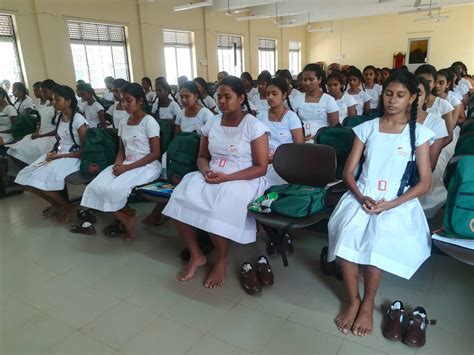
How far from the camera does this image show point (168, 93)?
175 inches

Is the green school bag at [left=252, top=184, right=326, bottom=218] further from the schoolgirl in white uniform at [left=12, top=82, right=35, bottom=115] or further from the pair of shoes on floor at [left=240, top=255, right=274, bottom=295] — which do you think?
the schoolgirl in white uniform at [left=12, top=82, right=35, bottom=115]

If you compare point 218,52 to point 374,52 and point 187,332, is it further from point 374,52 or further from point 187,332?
point 187,332

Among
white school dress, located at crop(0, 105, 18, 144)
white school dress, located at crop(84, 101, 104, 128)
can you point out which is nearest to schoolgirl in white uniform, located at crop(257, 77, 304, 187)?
white school dress, located at crop(84, 101, 104, 128)

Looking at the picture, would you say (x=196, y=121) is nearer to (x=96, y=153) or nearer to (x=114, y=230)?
(x=96, y=153)

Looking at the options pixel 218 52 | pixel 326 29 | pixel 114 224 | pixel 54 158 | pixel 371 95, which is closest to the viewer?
pixel 114 224

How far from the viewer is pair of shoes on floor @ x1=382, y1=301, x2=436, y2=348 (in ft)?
5.34

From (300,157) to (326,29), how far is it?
14579mm

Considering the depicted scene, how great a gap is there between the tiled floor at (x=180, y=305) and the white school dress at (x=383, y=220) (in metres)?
0.37

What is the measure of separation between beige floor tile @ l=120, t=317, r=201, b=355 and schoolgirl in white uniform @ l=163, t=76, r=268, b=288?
40 cm

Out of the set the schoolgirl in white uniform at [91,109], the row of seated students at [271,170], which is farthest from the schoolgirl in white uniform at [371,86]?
the schoolgirl in white uniform at [91,109]

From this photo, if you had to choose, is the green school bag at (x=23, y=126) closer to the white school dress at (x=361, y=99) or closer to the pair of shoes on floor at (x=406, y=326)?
the white school dress at (x=361, y=99)

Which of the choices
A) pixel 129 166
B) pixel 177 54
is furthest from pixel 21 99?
pixel 177 54

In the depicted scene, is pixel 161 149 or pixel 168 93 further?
pixel 168 93

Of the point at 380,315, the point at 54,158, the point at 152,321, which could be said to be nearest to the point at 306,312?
the point at 380,315
